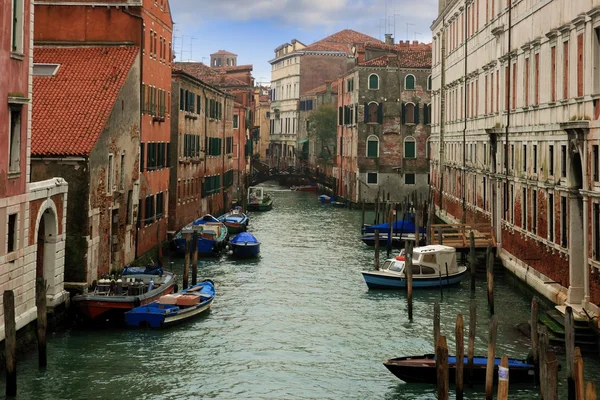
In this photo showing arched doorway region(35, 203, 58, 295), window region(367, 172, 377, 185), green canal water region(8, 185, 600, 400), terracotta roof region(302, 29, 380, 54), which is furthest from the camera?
terracotta roof region(302, 29, 380, 54)

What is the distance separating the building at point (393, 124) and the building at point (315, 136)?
14235mm

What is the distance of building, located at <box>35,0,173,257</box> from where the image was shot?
1067 inches

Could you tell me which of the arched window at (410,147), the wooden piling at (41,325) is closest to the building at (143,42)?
the wooden piling at (41,325)

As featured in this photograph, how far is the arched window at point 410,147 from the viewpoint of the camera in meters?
56.3

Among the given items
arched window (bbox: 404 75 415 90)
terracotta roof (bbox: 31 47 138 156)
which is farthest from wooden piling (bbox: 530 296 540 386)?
arched window (bbox: 404 75 415 90)

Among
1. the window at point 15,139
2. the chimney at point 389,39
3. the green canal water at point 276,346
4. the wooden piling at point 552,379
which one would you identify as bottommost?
the green canal water at point 276,346

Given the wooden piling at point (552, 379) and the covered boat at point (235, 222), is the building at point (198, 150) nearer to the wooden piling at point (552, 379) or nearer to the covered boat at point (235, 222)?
the covered boat at point (235, 222)

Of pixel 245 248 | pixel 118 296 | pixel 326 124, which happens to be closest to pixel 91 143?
pixel 118 296

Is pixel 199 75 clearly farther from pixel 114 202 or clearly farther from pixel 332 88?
pixel 114 202

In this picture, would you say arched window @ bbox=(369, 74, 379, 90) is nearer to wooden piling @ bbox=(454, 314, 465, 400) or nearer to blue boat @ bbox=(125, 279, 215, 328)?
blue boat @ bbox=(125, 279, 215, 328)

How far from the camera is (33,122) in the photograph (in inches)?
875

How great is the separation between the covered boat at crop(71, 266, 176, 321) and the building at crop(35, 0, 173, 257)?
4835 millimetres

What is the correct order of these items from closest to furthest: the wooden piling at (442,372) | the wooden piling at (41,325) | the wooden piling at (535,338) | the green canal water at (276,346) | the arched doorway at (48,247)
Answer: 1. the wooden piling at (442,372)
2. the wooden piling at (535,338)
3. the green canal water at (276,346)
4. the wooden piling at (41,325)
5. the arched doorway at (48,247)

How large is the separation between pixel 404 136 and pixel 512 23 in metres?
30.1
